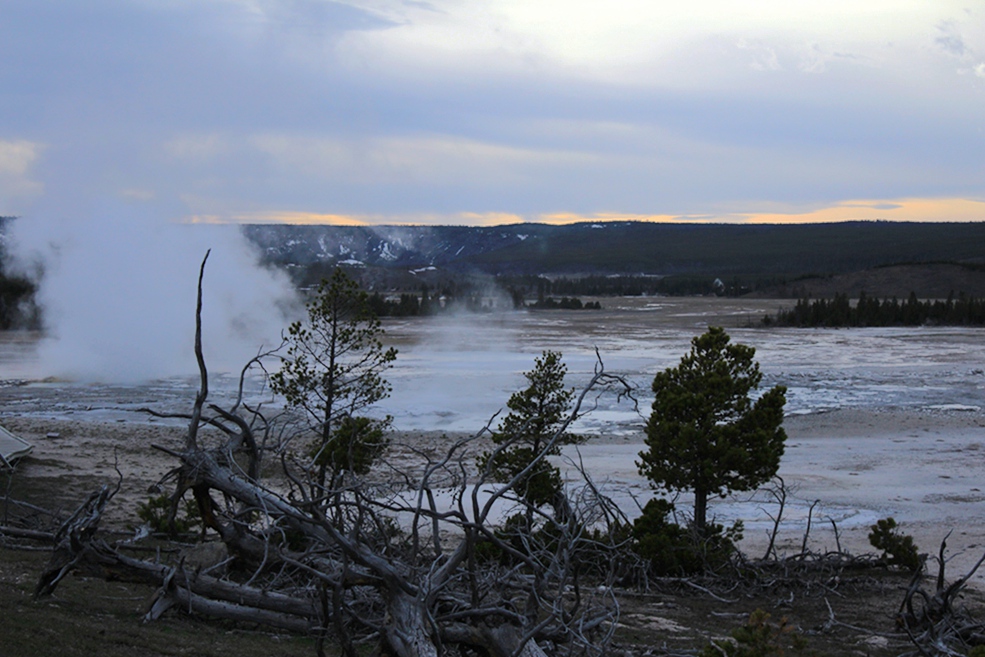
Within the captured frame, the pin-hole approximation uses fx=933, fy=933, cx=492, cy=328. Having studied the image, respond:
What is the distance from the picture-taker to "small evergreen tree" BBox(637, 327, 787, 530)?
13.6 meters

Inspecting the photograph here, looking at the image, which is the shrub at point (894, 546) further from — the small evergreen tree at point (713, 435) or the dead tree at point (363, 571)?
the dead tree at point (363, 571)

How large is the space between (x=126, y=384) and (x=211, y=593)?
93.9ft

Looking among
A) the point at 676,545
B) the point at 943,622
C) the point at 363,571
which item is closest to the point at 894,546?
the point at 676,545

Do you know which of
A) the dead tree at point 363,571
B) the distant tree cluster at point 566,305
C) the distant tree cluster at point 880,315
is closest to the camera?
the dead tree at point 363,571

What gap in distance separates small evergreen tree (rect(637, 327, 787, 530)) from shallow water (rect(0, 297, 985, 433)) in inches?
236

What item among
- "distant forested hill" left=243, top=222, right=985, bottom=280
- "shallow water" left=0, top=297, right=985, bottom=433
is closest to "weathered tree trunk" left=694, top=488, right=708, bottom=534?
"shallow water" left=0, top=297, right=985, bottom=433

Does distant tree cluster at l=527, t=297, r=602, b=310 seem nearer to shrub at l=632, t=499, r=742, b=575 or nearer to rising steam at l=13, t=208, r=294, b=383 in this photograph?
rising steam at l=13, t=208, r=294, b=383

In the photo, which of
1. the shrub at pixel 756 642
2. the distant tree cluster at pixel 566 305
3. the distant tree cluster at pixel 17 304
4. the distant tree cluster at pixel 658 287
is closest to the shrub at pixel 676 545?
the shrub at pixel 756 642

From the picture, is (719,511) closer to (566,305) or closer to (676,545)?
(676,545)

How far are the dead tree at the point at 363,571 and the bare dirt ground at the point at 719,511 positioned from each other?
380 mm

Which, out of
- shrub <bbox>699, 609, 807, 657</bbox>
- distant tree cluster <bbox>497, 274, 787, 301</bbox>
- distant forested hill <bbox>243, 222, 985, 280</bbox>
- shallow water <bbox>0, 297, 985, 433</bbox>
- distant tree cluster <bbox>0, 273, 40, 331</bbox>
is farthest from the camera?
distant forested hill <bbox>243, 222, 985, 280</bbox>

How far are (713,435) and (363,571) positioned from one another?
8.60 metres

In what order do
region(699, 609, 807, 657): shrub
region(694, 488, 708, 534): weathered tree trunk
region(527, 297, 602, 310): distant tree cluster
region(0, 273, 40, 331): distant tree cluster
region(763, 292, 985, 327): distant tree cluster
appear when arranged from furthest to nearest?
region(527, 297, 602, 310): distant tree cluster, region(763, 292, 985, 327): distant tree cluster, region(0, 273, 40, 331): distant tree cluster, region(694, 488, 708, 534): weathered tree trunk, region(699, 609, 807, 657): shrub

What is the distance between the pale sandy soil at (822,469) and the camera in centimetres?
1619
